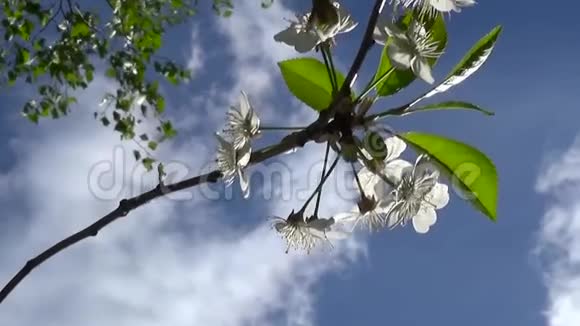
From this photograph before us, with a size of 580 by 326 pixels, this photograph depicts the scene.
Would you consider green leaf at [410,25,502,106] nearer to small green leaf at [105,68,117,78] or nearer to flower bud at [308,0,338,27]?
flower bud at [308,0,338,27]

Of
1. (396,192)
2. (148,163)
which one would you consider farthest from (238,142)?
(148,163)

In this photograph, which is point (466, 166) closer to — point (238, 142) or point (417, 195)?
point (417, 195)

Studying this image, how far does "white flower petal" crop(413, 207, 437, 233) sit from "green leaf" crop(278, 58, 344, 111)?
0.13 meters

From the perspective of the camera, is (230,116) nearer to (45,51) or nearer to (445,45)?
(445,45)

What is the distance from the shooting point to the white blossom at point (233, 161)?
59 centimetres

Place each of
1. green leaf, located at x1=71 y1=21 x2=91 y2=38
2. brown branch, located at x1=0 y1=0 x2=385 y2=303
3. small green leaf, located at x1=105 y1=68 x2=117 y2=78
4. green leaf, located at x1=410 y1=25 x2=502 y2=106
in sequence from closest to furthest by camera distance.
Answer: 1. brown branch, located at x1=0 y1=0 x2=385 y2=303
2. green leaf, located at x1=410 y1=25 x2=502 y2=106
3. green leaf, located at x1=71 y1=21 x2=91 y2=38
4. small green leaf, located at x1=105 y1=68 x2=117 y2=78

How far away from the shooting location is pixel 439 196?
25.6 inches

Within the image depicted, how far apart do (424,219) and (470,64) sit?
141 millimetres

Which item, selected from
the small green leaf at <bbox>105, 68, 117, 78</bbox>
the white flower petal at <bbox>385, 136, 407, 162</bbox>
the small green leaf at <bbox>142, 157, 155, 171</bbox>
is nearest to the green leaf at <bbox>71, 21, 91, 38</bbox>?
the small green leaf at <bbox>105, 68, 117, 78</bbox>

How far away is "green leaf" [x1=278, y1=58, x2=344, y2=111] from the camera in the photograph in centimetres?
61

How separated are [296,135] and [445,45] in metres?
0.19

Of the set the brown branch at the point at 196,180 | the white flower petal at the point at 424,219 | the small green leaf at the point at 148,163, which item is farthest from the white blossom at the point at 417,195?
the small green leaf at the point at 148,163

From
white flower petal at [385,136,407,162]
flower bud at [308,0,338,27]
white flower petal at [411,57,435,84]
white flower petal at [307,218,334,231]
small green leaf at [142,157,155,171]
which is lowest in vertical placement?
white flower petal at [307,218,334,231]

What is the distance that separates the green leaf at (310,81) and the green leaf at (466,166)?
63 mm
